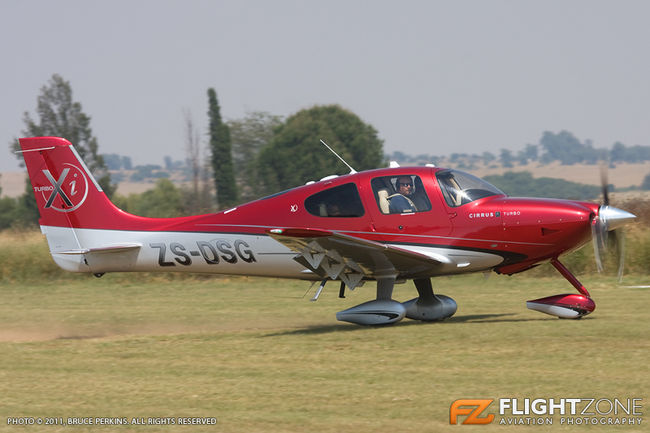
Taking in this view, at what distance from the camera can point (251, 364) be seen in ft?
30.1

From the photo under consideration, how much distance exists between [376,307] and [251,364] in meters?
2.68

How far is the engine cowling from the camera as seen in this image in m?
11.0

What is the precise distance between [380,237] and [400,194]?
0.64m

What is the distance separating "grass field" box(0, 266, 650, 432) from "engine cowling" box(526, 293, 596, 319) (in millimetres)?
174

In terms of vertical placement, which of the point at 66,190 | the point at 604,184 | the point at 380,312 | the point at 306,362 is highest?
the point at 66,190

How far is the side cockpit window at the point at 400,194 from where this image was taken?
11164 millimetres

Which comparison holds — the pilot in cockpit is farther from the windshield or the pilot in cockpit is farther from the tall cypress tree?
the tall cypress tree

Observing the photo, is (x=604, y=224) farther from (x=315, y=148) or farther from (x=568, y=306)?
(x=315, y=148)

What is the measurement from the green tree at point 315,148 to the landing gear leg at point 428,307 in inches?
1806

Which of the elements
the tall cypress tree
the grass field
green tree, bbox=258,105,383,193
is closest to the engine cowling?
the grass field

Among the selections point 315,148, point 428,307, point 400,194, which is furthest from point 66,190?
point 315,148

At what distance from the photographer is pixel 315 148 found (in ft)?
213

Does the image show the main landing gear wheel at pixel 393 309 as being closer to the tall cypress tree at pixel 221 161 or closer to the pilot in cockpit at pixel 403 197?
the pilot in cockpit at pixel 403 197

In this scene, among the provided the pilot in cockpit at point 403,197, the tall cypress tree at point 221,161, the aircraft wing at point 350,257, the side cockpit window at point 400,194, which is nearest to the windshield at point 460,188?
the side cockpit window at point 400,194
